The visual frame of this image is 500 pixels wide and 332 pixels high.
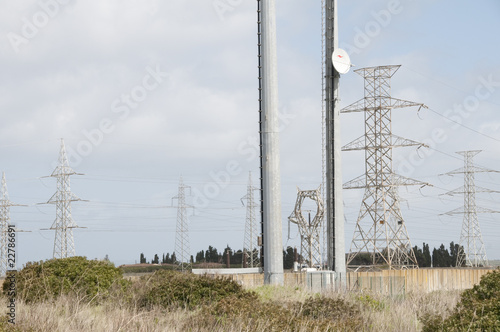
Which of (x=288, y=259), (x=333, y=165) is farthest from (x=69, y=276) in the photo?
(x=288, y=259)

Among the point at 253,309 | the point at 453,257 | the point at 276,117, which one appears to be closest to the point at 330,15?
the point at 276,117

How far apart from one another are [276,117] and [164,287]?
8919 mm

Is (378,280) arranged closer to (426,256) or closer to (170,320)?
(170,320)

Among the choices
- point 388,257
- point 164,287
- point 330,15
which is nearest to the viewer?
point 164,287

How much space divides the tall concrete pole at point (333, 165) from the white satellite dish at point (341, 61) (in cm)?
38

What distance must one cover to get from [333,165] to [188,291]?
1217 cm

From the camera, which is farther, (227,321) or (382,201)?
(382,201)

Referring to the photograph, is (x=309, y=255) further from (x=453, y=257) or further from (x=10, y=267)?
(x=10, y=267)

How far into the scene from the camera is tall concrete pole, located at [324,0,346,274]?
2516cm

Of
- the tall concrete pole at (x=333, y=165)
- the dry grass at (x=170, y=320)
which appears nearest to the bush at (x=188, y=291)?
the dry grass at (x=170, y=320)

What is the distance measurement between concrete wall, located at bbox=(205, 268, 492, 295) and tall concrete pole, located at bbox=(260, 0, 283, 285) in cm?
113

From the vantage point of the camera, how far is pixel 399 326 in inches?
460

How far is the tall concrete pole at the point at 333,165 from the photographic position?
82.5ft

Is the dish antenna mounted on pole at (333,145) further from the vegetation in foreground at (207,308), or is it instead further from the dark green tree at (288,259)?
the dark green tree at (288,259)
